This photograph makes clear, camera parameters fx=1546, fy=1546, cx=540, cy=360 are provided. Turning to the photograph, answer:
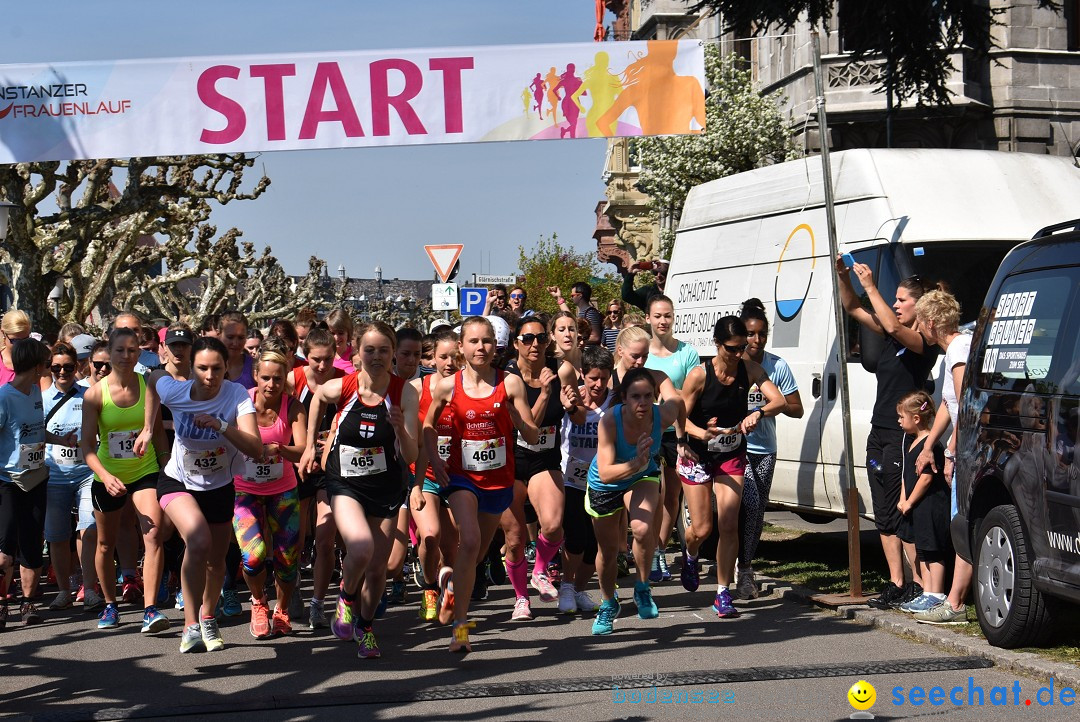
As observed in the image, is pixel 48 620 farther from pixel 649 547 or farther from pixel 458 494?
pixel 649 547

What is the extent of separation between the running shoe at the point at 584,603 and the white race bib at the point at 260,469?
A: 2.15m

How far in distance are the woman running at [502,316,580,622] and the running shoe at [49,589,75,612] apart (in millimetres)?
3261

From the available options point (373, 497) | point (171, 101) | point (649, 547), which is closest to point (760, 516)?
point (649, 547)

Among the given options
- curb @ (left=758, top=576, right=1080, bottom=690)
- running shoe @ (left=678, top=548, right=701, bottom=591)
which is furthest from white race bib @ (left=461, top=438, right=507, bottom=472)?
curb @ (left=758, top=576, right=1080, bottom=690)

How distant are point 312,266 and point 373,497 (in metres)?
67.6

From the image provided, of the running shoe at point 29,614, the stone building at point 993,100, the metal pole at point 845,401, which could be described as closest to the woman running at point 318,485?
the running shoe at point 29,614

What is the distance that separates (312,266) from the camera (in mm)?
74875

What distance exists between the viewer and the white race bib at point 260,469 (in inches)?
359

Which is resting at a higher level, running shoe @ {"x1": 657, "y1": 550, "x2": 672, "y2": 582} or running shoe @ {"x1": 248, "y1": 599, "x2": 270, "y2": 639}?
running shoe @ {"x1": 248, "y1": 599, "x2": 270, "y2": 639}

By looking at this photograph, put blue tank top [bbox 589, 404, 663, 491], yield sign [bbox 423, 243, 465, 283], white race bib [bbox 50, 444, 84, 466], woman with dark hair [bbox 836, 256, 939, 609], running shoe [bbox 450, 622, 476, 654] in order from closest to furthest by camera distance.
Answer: running shoe [bbox 450, 622, 476, 654]
blue tank top [bbox 589, 404, 663, 491]
woman with dark hair [bbox 836, 256, 939, 609]
white race bib [bbox 50, 444, 84, 466]
yield sign [bbox 423, 243, 465, 283]

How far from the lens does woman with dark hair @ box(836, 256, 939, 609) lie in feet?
30.5

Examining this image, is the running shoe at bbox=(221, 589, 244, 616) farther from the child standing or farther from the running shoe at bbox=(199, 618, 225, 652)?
the child standing

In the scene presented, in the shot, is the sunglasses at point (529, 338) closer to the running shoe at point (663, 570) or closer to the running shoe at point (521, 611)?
the running shoe at point (521, 611)

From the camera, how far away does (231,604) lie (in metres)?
10.1
